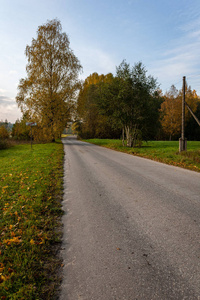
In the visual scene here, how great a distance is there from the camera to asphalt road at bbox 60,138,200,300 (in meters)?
1.89

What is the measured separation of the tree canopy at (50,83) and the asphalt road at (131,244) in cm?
2117

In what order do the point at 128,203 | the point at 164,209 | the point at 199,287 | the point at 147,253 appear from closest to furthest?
1. the point at 199,287
2. the point at 147,253
3. the point at 164,209
4. the point at 128,203

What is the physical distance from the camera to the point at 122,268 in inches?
85.4

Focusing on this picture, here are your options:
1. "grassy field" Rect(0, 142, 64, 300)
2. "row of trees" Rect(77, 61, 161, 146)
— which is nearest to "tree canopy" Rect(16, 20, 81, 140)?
"row of trees" Rect(77, 61, 161, 146)

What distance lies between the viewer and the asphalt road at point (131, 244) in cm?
189

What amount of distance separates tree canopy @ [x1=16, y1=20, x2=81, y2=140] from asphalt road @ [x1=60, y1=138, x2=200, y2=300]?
21169 mm

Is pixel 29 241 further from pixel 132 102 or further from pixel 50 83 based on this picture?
pixel 50 83

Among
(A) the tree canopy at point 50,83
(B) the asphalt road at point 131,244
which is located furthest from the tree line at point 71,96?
(B) the asphalt road at point 131,244

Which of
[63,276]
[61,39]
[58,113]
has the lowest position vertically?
[63,276]

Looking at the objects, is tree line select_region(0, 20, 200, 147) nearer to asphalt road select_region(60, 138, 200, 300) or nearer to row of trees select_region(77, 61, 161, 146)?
row of trees select_region(77, 61, 161, 146)

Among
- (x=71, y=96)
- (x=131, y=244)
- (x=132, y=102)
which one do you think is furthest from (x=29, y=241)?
(x=71, y=96)

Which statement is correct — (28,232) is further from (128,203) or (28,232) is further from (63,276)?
(128,203)

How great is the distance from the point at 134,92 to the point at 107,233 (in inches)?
667

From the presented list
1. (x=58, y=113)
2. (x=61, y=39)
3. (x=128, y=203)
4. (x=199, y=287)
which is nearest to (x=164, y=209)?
(x=128, y=203)
